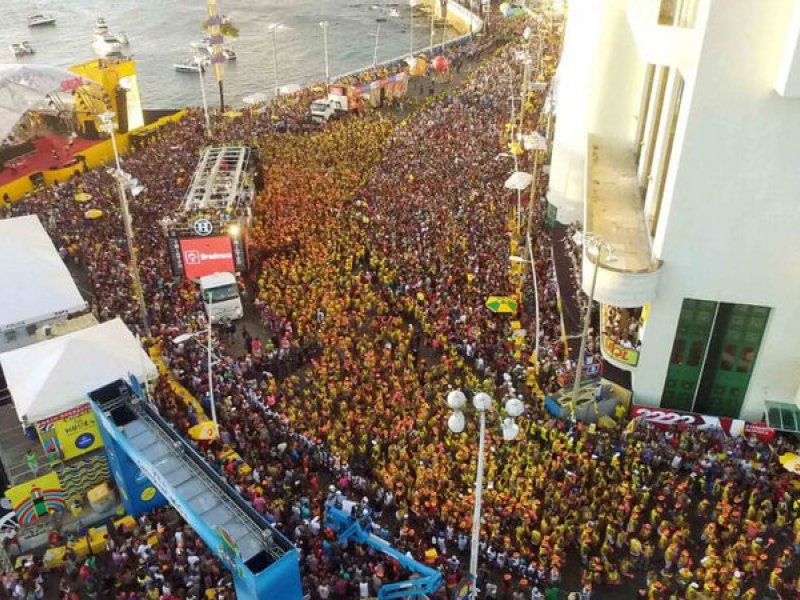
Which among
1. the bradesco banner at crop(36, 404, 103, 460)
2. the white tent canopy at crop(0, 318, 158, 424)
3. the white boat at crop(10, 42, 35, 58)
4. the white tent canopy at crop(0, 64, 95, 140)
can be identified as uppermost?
the white tent canopy at crop(0, 64, 95, 140)

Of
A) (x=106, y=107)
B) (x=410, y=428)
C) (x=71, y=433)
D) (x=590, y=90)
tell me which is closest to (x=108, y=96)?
(x=106, y=107)

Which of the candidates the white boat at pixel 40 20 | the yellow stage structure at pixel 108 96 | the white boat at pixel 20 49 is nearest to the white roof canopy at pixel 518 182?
the yellow stage structure at pixel 108 96

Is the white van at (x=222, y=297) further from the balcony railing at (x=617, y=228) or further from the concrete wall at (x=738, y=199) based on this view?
the concrete wall at (x=738, y=199)

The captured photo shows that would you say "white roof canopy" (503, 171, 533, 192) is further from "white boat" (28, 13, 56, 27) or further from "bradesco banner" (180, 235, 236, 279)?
"white boat" (28, 13, 56, 27)

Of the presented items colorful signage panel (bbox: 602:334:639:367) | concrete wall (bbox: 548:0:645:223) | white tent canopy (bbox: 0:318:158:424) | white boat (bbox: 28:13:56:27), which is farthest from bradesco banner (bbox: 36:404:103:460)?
white boat (bbox: 28:13:56:27)

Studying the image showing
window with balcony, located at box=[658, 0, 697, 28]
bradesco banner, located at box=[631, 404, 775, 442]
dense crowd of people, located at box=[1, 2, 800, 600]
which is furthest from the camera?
bradesco banner, located at box=[631, 404, 775, 442]
